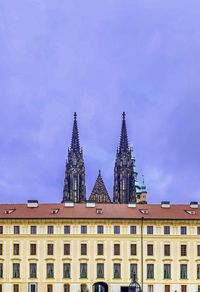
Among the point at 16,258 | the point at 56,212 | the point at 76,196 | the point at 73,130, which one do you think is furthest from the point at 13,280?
the point at 73,130

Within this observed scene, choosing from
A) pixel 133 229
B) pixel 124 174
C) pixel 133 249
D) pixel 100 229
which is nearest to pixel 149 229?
pixel 133 229

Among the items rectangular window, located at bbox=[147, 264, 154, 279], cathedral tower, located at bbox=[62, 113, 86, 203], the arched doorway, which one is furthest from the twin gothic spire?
rectangular window, located at bbox=[147, 264, 154, 279]

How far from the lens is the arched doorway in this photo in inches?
4077

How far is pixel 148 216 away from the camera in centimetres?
10519

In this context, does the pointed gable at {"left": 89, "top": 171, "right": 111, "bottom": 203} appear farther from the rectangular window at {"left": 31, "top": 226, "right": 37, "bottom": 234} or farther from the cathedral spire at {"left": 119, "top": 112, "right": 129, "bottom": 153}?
the rectangular window at {"left": 31, "top": 226, "right": 37, "bottom": 234}

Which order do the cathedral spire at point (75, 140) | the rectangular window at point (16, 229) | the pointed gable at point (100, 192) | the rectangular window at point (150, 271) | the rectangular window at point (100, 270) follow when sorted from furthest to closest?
1. the pointed gable at point (100, 192)
2. the cathedral spire at point (75, 140)
3. the rectangular window at point (16, 229)
4. the rectangular window at point (150, 271)
5. the rectangular window at point (100, 270)

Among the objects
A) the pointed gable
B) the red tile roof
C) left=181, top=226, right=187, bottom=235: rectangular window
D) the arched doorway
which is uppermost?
the pointed gable

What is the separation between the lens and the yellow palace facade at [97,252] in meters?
103

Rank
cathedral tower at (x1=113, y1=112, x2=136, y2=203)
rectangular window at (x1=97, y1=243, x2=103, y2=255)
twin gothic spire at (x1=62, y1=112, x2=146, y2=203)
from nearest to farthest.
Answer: rectangular window at (x1=97, y1=243, x2=103, y2=255) < twin gothic spire at (x1=62, y1=112, x2=146, y2=203) < cathedral tower at (x1=113, y1=112, x2=136, y2=203)

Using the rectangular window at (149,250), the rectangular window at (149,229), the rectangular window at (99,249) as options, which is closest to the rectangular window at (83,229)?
the rectangular window at (99,249)

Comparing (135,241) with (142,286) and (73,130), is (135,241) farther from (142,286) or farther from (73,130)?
(73,130)

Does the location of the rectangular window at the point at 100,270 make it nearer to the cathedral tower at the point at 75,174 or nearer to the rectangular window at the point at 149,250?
the rectangular window at the point at 149,250

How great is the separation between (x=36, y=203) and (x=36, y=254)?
26.3 ft

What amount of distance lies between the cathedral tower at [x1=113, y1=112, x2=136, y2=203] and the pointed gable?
3.45 metres
